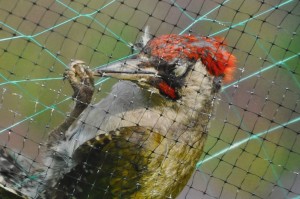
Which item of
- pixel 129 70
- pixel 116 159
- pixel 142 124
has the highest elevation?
pixel 129 70

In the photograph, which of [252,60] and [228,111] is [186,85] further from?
[252,60]

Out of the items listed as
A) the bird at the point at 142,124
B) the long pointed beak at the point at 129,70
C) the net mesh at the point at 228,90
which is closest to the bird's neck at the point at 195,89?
the bird at the point at 142,124

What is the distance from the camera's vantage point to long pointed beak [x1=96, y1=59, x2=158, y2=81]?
3.15m

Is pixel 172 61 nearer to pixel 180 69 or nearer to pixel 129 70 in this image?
pixel 180 69

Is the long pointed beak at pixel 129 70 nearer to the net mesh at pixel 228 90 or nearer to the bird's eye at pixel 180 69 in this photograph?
the bird's eye at pixel 180 69

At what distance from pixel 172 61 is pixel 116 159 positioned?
46cm

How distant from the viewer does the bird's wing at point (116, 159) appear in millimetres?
3252

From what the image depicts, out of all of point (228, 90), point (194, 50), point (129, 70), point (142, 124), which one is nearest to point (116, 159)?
point (142, 124)

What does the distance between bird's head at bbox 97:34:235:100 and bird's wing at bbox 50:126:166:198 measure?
20 cm

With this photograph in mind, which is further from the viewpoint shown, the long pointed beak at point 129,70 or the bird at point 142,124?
the bird at point 142,124

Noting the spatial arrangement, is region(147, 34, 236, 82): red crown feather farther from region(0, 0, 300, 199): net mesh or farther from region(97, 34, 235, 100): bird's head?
region(0, 0, 300, 199): net mesh

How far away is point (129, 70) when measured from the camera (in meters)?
3.21

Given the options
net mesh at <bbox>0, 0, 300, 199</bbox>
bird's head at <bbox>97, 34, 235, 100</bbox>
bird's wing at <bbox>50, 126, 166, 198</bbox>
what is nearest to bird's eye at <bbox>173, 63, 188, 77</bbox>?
bird's head at <bbox>97, 34, 235, 100</bbox>

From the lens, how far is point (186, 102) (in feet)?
11.1
